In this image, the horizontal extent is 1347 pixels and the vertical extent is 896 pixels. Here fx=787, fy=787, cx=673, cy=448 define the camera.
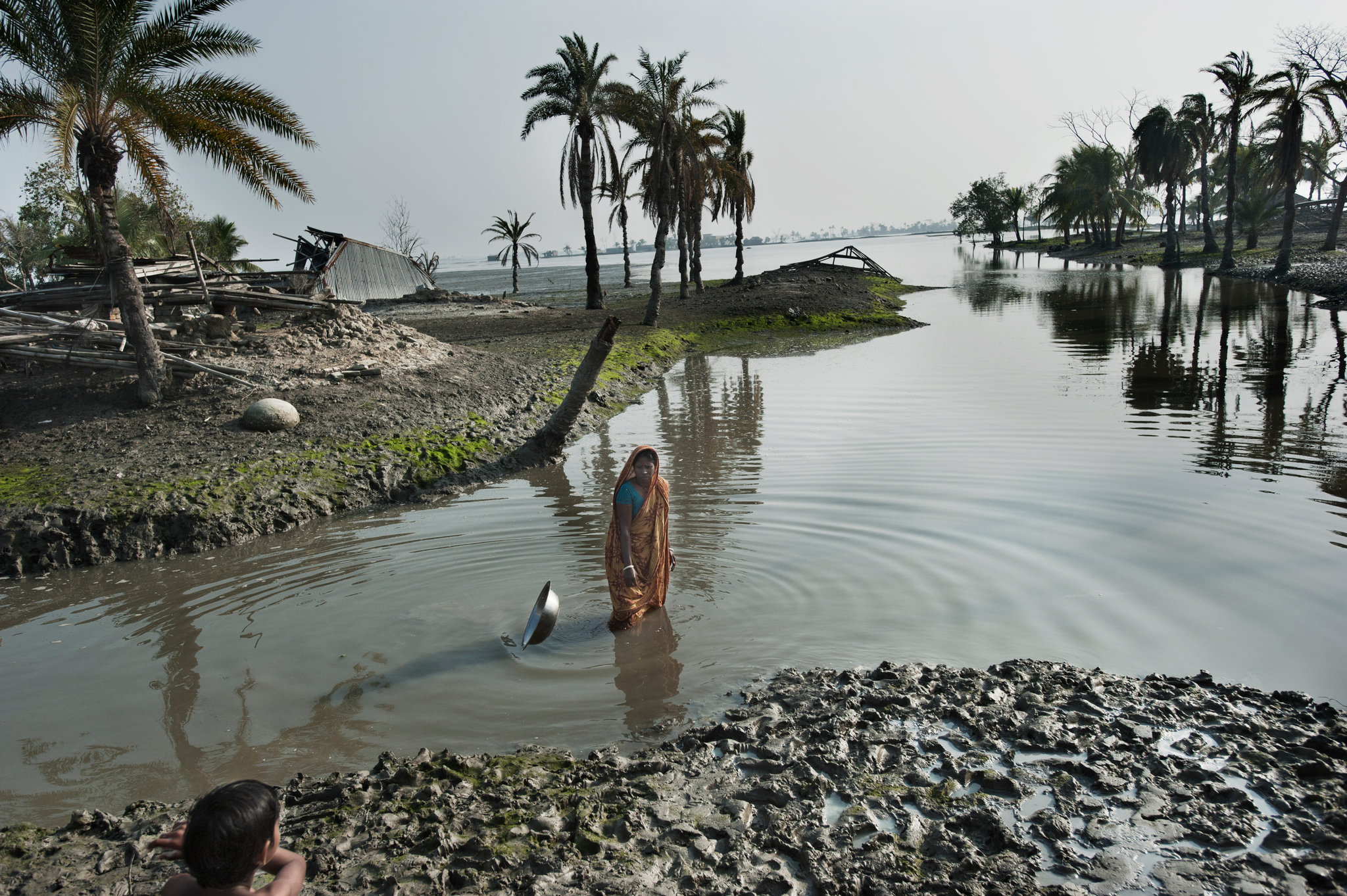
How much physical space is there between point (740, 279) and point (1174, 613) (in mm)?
37833

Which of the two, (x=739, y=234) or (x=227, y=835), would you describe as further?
(x=739, y=234)

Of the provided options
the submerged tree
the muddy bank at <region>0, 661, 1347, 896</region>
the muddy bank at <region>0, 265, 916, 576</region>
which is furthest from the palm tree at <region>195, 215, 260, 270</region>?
the submerged tree

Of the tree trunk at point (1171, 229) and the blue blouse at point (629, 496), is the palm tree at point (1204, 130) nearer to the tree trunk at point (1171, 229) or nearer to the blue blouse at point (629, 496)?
the tree trunk at point (1171, 229)

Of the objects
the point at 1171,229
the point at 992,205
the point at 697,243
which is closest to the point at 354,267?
the point at 697,243

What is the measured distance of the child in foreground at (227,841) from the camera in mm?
2479

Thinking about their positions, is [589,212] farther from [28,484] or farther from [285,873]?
[285,873]

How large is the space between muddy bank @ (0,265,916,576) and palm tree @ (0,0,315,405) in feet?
3.79

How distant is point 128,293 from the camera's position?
432 inches

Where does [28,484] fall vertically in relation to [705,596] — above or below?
above

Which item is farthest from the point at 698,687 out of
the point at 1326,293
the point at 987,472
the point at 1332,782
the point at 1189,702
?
the point at 1326,293

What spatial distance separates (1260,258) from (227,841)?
56.1 m

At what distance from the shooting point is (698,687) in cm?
536

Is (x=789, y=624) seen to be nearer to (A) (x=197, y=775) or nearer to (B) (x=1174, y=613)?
(B) (x=1174, y=613)

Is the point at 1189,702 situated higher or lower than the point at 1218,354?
lower
